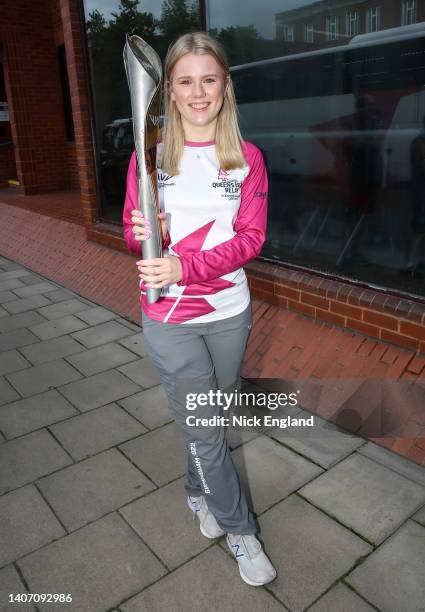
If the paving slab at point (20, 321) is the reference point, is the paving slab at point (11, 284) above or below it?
above

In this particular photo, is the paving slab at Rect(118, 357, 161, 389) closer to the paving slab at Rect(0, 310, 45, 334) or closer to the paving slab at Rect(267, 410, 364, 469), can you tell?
the paving slab at Rect(267, 410, 364, 469)

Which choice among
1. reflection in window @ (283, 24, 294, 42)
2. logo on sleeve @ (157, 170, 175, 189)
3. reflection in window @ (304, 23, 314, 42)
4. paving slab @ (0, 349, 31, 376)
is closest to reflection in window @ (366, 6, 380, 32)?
reflection in window @ (304, 23, 314, 42)

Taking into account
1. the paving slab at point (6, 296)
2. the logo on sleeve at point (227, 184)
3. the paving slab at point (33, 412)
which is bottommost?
the paving slab at point (33, 412)

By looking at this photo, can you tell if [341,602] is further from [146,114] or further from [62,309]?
[62,309]

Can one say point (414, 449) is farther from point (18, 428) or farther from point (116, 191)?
point (116, 191)

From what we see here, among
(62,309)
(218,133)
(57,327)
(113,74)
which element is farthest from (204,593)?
(113,74)

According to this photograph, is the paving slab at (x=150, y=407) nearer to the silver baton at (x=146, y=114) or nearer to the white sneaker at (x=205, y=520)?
the white sneaker at (x=205, y=520)

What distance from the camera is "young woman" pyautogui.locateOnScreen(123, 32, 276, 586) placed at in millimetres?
1955

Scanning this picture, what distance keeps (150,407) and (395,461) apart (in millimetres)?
1589

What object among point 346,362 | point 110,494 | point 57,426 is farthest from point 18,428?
point 346,362

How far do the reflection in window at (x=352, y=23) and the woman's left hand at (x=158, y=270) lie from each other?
2.45 meters

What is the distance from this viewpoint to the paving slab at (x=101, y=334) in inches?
188

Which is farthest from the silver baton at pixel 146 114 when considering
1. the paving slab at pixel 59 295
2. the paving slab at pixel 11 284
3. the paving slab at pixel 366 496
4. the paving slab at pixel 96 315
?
the paving slab at pixel 11 284

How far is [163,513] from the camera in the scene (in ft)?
8.79
